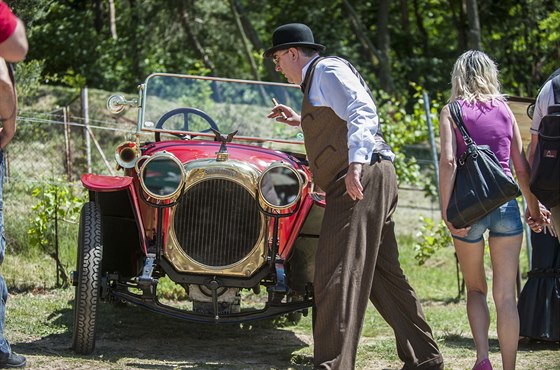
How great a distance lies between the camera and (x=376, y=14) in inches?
894

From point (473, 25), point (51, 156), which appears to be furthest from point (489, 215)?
point (473, 25)

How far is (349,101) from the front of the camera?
15.2 ft

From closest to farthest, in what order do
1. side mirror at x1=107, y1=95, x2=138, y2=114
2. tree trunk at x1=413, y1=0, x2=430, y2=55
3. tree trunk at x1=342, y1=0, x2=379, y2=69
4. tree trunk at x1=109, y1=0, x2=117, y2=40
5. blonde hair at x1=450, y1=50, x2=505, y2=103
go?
blonde hair at x1=450, y1=50, x2=505, y2=103, side mirror at x1=107, y1=95, x2=138, y2=114, tree trunk at x1=342, y1=0, x2=379, y2=69, tree trunk at x1=109, y1=0, x2=117, y2=40, tree trunk at x1=413, y1=0, x2=430, y2=55

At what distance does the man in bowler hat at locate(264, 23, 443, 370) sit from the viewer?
15.0ft

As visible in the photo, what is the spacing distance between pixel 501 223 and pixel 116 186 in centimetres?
232

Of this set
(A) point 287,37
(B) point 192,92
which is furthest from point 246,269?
(B) point 192,92

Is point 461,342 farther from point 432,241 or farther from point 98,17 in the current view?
point 98,17

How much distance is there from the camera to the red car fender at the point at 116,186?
5.70m

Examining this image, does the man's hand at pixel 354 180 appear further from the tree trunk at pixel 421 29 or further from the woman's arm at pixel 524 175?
the tree trunk at pixel 421 29

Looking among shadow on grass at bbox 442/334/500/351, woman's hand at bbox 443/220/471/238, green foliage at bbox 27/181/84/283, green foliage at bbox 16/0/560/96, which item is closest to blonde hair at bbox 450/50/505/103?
woman's hand at bbox 443/220/471/238

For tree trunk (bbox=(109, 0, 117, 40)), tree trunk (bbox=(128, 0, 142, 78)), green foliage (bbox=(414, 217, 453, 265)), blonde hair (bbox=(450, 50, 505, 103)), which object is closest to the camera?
blonde hair (bbox=(450, 50, 505, 103))

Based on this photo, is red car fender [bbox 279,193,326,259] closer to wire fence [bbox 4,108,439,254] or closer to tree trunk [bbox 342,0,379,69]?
wire fence [bbox 4,108,439,254]

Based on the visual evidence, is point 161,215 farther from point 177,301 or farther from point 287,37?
point 177,301

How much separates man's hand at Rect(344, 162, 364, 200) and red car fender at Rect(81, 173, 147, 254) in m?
1.69
